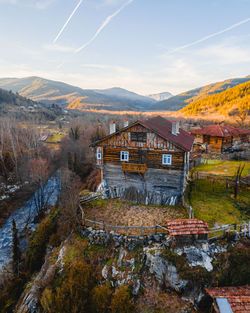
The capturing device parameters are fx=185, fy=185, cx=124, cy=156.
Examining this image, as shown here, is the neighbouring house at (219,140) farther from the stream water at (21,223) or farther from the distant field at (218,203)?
the stream water at (21,223)

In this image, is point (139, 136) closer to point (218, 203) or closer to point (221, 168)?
point (218, 203)

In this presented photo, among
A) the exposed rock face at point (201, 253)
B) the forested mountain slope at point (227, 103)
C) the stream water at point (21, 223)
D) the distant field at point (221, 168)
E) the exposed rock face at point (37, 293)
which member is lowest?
the stream water at point (21, 223)

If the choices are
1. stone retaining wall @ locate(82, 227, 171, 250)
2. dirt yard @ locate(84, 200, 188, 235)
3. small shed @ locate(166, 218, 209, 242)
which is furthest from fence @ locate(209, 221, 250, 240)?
dirt yard @ locate(84, 200, 188, 235)

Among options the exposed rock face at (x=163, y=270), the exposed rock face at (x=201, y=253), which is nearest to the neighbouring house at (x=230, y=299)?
the exposed rock face at (x=201, y=253)

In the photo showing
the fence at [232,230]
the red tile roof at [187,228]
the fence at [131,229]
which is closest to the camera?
the red tile roof at [187,228]

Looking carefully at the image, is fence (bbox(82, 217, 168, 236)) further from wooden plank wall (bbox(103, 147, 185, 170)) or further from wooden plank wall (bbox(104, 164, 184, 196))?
wooden plank wall (bbox(103, 147, 185, 170))

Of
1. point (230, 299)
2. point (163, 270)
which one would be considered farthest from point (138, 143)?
point (230, 299)

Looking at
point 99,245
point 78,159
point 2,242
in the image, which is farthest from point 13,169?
point 99,245
